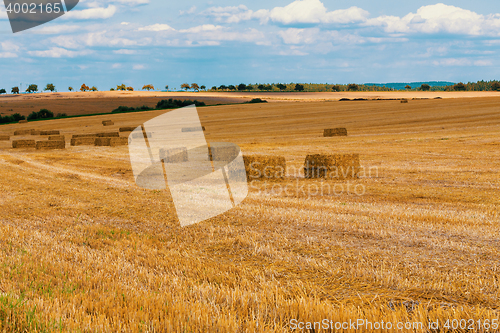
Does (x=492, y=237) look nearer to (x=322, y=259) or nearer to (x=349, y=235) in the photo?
(x=349, y=235)

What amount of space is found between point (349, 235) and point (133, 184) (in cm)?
990

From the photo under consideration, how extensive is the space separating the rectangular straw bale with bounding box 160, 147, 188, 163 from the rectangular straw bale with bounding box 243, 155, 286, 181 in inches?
293

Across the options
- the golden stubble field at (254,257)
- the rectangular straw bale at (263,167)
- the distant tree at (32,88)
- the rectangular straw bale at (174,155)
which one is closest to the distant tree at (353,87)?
the distant tree at (32,88)

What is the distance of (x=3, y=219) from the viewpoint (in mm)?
9203

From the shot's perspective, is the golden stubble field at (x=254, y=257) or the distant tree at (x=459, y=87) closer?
the golden stubble field at (x=254, y=257)

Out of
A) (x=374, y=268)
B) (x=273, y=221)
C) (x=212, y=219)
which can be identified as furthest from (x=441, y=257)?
(x=212, y=219)

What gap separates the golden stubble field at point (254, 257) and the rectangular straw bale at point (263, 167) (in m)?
1.32

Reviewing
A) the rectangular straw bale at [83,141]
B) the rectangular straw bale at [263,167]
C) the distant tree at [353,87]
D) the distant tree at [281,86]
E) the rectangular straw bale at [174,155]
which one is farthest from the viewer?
the distant tree at [281,86]

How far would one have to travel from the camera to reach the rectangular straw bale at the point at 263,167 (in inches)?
627

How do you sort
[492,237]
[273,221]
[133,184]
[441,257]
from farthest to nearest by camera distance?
[133,184] < [273,221] < [492,237] < [441,257]

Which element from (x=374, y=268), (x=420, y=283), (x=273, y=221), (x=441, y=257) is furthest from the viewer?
(x=273, y=221)

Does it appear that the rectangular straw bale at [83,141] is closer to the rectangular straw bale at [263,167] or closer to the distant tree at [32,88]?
Answer: the rectangular straw bale at [263,167]

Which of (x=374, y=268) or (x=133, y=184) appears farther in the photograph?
(x=133, y=184)

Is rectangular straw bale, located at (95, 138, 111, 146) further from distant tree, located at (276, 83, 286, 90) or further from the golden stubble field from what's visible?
distant tree, located at (276, 83, 286, 90)
